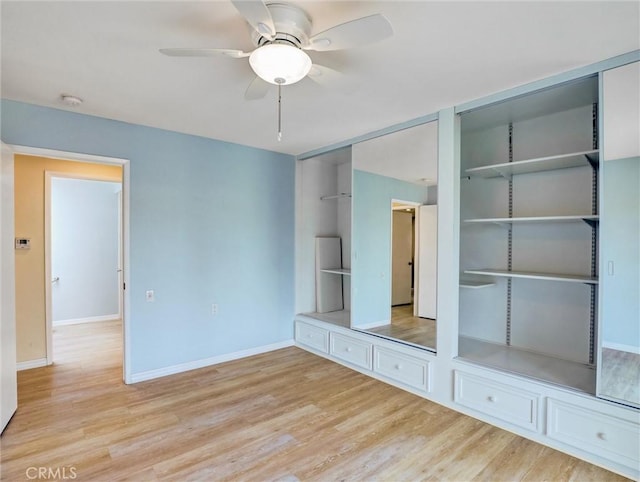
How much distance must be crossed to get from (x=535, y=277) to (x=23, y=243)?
515cm

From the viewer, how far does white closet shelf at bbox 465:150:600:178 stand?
2.53m

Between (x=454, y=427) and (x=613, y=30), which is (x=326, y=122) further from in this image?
(x=454, y=427)

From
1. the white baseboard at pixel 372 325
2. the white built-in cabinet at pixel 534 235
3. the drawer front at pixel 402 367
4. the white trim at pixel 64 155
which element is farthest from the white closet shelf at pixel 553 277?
the white trim at pixel 64 155

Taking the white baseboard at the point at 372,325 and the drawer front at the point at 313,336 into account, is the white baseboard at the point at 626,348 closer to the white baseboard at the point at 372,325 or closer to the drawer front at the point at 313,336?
the white baseboard at the point at 372,325

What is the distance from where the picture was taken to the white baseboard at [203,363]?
3457 millimetres

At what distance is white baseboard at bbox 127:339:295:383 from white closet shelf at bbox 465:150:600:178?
315cm

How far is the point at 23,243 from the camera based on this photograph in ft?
12.5

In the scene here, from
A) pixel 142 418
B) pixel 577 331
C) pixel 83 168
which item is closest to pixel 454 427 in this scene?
pixel 577 331

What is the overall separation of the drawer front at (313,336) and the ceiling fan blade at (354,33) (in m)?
3.26

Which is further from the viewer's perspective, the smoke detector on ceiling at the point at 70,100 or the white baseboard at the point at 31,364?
the white baseboard at the point at 31,364

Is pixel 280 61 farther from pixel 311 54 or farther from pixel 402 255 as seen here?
pixel 402 255

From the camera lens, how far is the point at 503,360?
9.48 feet

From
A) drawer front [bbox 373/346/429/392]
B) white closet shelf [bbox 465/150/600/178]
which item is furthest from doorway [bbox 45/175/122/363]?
white closet shelf [bbox 465/150/600/178]

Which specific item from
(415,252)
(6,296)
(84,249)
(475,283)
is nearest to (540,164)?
Answer: (475,283)
